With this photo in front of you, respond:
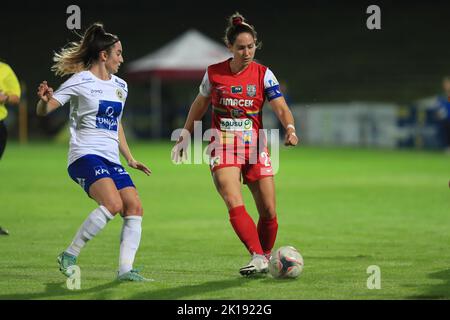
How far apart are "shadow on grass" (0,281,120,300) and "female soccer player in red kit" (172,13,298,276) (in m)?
1.24

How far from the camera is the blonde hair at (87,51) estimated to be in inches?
326

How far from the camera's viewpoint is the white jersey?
8.11 metres

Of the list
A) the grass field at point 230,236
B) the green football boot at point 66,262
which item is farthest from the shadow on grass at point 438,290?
the green football boot at point 66,262

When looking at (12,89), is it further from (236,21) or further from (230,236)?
(236,21)

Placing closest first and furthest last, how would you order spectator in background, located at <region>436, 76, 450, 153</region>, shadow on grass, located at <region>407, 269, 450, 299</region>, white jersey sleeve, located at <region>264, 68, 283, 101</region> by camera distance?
1. shadow on grass, located at <region>407, 269, 450, 299</region>
2. white jersey sleeve, located at <region>264, 68, 283, 101</region>
3. spectator in background, located at <region>436, 76, 450, 153</region>

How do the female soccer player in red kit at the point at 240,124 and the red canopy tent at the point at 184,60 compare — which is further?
the red canopy tent at the point at 184,60

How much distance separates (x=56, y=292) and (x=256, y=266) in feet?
5.51

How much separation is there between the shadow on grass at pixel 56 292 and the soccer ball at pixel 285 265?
129 cm

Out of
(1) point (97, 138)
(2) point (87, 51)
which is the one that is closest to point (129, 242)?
(1) point (97, 138)

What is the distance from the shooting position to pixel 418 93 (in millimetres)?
40594

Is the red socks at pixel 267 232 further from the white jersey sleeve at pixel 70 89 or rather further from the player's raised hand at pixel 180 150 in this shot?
the white jersey sleeve at pixel 70 89

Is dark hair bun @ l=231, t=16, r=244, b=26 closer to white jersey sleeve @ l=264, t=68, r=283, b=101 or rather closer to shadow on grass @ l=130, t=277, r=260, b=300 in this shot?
white jersey sleeve @ l=264, t=68, r=283, b=101

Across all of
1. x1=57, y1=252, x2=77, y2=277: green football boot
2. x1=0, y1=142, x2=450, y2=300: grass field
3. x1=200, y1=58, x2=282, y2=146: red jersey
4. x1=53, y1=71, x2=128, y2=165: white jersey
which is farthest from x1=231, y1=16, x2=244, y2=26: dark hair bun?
x1=57, y1=252, x2=77, y2=277: green football boot
